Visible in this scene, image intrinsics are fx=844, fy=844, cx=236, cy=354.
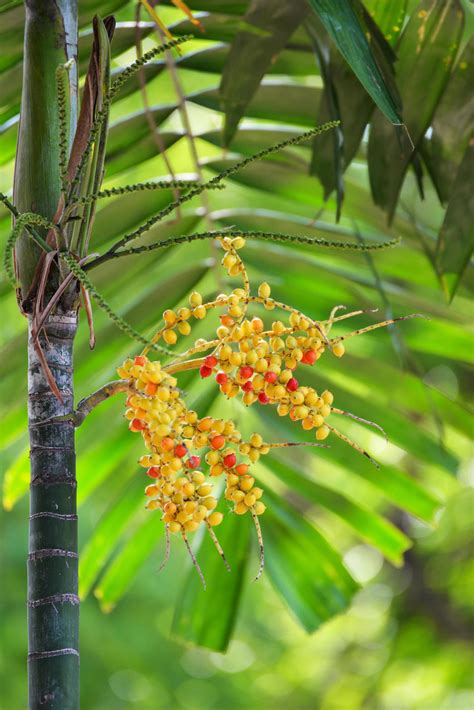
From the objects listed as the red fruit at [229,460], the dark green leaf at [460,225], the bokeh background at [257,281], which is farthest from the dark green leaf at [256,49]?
the red fruit at [229,460]

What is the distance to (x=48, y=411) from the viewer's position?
1.57ft

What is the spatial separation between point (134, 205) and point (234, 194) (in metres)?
1.21

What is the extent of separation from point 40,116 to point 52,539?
255 mm

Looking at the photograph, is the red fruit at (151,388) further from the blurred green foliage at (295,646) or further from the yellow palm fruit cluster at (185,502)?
the blurred green foliage at (295,646)

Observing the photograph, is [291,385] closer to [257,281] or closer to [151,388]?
[151,388]

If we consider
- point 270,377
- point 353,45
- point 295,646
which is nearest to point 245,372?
point 270,377

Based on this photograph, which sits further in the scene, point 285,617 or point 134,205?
point 285,617

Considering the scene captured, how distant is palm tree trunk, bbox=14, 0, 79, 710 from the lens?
45 centimetres

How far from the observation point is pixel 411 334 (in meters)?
1.12

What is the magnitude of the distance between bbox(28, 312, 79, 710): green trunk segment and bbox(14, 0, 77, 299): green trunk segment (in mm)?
54

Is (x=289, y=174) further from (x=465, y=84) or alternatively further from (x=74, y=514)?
(x=74, y=514)

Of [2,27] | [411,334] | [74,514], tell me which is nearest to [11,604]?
[411,334]

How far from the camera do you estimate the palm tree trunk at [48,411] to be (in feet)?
1.47

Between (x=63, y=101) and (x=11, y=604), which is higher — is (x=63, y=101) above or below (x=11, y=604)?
above
